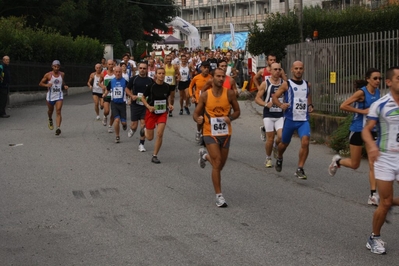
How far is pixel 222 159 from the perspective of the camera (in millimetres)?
9297

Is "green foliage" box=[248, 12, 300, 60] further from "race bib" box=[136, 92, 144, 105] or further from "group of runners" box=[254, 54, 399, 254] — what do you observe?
"race bib" box=[136, 92, 144, 105]

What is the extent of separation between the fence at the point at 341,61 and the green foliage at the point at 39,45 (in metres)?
14.9

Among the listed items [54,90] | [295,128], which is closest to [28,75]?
[54,90]

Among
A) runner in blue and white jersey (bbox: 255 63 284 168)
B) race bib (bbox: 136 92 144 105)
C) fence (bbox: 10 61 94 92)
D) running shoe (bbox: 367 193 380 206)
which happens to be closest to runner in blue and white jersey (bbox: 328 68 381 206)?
running shoe (bbox: 367 193 380 206)

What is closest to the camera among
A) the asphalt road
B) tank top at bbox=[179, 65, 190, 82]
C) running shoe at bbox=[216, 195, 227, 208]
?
the asphalt road

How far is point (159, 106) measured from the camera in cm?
1355

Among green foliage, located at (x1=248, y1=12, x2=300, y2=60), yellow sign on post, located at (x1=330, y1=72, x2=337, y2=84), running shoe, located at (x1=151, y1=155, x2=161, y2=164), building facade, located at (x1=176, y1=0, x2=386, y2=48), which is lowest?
running shoe, located at (x1=151, y1=155, x2=161, y2=164)

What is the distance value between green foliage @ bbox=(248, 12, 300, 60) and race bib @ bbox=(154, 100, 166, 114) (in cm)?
1372

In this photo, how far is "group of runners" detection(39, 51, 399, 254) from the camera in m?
6.71

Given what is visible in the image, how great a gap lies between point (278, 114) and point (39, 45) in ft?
74.7

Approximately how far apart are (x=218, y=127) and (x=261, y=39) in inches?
716

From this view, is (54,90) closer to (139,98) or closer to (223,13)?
(139,98)

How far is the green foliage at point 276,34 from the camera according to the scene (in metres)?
26.4

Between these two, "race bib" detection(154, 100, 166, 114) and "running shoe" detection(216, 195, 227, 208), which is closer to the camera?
"running shoe" detection(216, 195, 227, 208)
